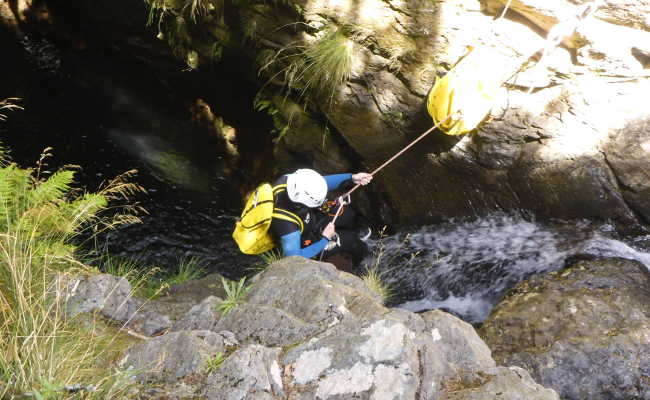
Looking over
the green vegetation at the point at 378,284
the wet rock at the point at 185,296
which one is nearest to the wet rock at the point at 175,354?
the wet rock at the point at 185,296

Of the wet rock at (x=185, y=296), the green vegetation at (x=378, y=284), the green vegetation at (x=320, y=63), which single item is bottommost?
the green vegetation at (x=378, y=284)

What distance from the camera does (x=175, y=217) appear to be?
22.5ft

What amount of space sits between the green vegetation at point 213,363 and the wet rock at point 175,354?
21 mm

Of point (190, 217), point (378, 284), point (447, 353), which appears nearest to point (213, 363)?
point (447, 353)

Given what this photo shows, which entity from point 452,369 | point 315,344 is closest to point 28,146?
point 315,344

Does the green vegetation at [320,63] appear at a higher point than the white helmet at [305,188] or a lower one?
higher

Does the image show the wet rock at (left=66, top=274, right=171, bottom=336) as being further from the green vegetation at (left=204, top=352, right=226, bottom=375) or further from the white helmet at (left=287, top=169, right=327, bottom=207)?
the white helmet at (left=287, top=169, right=327, bottom=207)

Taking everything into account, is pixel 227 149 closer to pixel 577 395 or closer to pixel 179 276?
pixel 179 276

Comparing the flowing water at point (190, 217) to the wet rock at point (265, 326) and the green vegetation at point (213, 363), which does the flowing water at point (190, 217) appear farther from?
the green vegetation at point (213, 363)

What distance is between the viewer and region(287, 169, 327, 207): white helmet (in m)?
4.88

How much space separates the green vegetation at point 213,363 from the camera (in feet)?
9.10

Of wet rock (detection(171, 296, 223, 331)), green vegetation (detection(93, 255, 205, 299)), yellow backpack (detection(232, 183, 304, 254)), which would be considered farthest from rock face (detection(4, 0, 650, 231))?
wet rock (detection(171, 296, 223, 331))

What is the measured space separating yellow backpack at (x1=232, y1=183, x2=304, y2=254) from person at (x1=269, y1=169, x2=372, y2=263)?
16mm

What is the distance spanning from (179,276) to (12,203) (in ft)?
6.42
